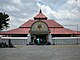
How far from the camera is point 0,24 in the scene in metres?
90.8

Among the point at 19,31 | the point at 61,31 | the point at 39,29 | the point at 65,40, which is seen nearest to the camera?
the point at 65,40

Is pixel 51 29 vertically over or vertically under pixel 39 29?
over

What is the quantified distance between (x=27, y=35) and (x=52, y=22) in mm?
14686

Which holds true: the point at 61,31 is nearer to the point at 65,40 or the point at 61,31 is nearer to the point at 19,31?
the point at 65,40

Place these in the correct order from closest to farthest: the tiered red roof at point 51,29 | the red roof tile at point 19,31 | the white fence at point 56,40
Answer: the white fence at point 56,40 → the tiered red roof at point 51,29 → the red roof tile at point 19,31

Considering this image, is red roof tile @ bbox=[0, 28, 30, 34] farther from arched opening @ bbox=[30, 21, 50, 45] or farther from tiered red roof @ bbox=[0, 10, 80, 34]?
arched opening @ bbox=[30, 21, 50, 45]

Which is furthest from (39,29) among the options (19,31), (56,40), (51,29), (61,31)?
(61,31)

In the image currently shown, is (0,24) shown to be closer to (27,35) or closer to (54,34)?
(27,35)

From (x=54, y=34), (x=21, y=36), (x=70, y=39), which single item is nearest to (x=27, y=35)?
(x=21, y=36)

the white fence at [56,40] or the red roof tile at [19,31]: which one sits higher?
the red roof tile at [19,31]

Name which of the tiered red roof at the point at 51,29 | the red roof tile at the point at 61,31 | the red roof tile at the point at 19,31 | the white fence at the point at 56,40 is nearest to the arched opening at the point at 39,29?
the white fence at the point at 56,40

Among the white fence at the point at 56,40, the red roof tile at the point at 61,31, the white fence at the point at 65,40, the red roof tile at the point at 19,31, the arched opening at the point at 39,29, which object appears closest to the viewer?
the white fence at the point at 65,40

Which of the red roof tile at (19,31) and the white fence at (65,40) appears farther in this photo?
the red roof tile at (19,31)

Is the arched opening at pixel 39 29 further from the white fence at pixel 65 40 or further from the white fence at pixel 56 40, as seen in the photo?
the white fence at pixel 65 40
